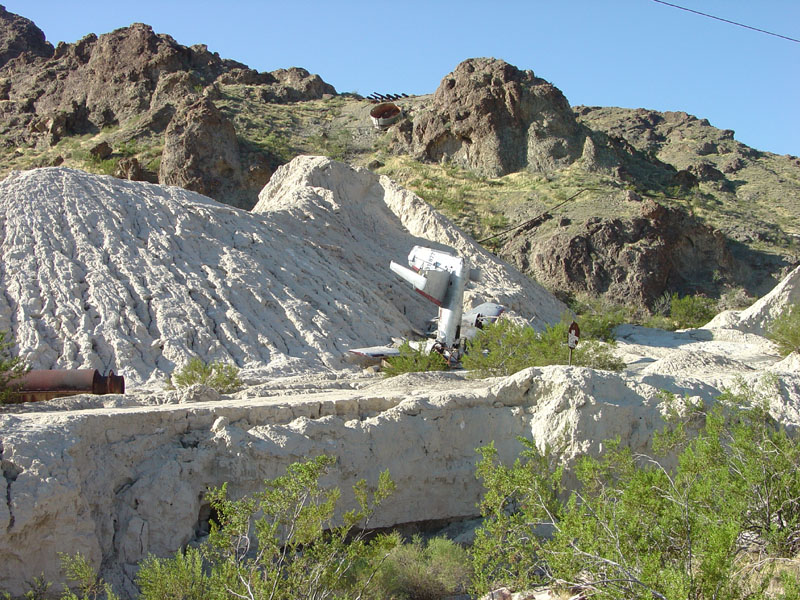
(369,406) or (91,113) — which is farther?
(91,113)

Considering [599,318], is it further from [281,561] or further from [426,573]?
[281,561]

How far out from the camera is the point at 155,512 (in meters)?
7.93

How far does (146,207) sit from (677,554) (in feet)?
49.2

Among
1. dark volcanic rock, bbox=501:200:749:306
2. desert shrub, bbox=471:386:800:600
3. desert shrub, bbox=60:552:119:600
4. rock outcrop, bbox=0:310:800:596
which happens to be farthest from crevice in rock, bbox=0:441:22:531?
dark volcanic rock, bbox=501:200:749:306

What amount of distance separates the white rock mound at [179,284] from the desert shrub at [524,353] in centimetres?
304

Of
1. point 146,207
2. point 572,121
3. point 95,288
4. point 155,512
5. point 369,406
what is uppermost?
point 572,121

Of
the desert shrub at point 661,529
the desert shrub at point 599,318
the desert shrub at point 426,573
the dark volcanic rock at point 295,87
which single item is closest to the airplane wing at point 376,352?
the desert shrub at point 599,318

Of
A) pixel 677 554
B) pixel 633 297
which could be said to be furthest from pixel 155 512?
pixel 633 297

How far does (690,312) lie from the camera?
28281 millimetres

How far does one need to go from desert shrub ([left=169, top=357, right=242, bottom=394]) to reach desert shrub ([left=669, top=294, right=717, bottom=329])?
1844 centimetres

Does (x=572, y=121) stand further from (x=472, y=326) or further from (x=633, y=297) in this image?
(x=472, y=326)

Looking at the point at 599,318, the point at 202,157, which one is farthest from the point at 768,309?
the point at 202,157

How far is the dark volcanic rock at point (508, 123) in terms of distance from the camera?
3747 centimetres

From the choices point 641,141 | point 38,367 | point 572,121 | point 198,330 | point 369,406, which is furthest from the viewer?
point 641,141
